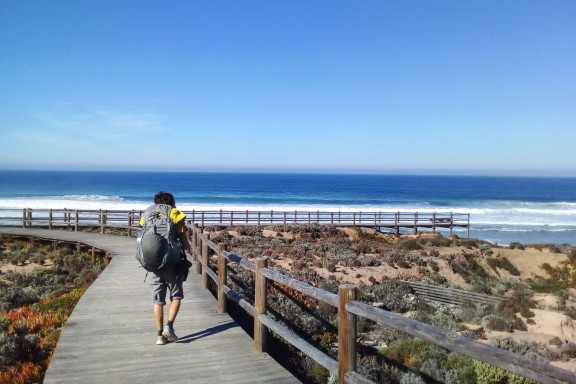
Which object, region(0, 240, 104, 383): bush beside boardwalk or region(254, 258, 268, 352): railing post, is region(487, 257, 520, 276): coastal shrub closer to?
region(0, 240, 104, 383): bush beside boardwalk

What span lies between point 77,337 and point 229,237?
1992 cm

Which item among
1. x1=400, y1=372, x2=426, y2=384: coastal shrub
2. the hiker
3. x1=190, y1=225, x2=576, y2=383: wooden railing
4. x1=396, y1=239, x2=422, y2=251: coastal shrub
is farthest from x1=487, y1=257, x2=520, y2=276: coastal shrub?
the hiker

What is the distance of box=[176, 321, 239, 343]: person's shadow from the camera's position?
5.67 m

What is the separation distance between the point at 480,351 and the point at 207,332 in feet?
13.7

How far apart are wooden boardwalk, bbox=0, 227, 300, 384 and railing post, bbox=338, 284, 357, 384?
966 mm

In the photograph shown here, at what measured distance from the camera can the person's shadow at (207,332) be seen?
5666 mm

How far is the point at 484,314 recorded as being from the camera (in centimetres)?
1285

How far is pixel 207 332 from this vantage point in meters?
6.00

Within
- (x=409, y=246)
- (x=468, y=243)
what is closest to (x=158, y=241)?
(x=409, y=246)

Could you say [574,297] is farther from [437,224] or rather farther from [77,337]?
[437,224]

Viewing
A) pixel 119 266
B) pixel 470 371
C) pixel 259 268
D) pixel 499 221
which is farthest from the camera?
pixel 499 221

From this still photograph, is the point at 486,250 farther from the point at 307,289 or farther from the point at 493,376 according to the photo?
the point at 307,289

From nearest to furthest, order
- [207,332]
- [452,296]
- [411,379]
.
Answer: [207,332], [411,379], [452,296]

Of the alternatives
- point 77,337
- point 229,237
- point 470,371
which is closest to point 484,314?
point 470,371
